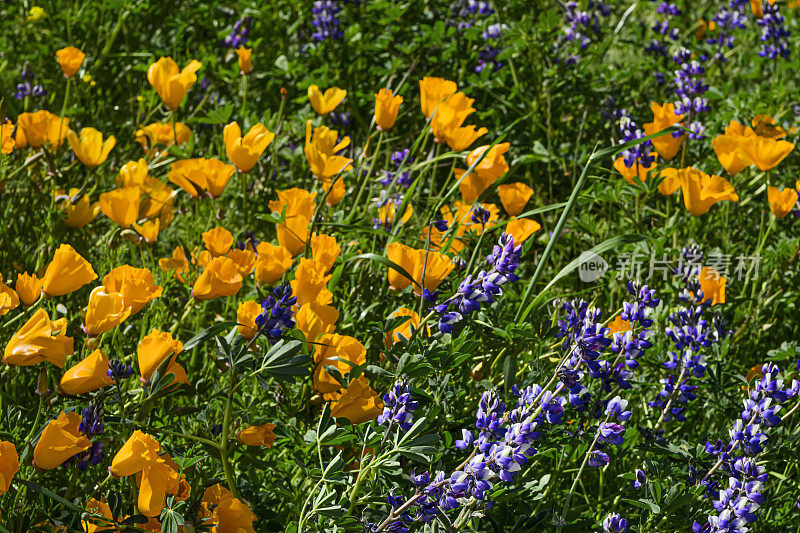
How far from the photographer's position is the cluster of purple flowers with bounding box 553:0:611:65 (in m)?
3.27

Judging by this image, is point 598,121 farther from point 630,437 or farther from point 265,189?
point 630,437

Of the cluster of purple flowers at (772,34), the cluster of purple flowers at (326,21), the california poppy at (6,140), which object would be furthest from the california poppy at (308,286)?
the cluster of purple flowers at (772,34)

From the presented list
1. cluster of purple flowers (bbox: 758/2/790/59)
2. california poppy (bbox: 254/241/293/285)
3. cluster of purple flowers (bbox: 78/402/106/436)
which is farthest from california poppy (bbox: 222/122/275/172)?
cluster of purple flowers (bbox: 758/2/790/59)

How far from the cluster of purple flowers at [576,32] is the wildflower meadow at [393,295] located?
0.07 feet

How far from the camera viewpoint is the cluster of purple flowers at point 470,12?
341 centimetres

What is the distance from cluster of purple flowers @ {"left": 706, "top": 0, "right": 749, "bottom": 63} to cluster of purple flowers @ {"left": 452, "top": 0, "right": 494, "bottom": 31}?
0.97 m

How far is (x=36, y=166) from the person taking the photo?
2430 mm

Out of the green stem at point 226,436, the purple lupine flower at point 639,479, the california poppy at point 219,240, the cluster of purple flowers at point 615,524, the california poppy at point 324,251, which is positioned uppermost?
the california poppy at point 324,251

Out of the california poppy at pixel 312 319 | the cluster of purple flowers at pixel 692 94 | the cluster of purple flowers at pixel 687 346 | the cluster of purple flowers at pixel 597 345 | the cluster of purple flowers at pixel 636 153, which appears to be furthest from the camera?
the cluster of purple flowers at pixel 692 94

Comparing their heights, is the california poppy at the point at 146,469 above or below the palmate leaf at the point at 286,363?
below

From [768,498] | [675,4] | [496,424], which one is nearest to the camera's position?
[496,424]

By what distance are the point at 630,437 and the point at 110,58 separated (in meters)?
2.88

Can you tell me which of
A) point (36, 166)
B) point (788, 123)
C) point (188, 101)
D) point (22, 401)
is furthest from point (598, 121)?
point (22, 401)

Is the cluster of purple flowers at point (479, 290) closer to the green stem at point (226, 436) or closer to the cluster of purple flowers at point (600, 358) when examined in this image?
the cluster of purple flowers at point (600, 358)
